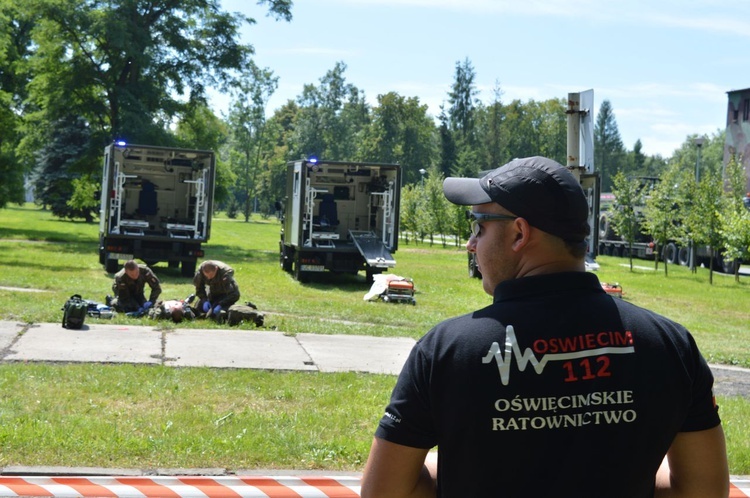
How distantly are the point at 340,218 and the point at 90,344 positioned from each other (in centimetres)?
1461

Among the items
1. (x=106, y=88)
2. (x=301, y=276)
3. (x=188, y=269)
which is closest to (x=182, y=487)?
(x=301, y=276)

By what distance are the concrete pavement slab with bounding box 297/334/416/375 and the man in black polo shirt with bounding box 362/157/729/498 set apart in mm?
8170

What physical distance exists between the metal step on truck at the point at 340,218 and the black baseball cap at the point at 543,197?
19.7 m

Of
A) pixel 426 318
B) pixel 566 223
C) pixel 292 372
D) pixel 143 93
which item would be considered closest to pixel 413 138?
pixel 143 93

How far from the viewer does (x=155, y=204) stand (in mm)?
25844

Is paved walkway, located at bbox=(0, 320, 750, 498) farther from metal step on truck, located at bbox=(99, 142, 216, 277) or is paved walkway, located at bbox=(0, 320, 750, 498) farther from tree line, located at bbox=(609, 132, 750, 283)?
tree line, located at bbox=(609, 132, 750, 283)

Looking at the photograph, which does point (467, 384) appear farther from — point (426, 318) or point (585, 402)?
point (426, 318)

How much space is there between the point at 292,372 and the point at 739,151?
143ft

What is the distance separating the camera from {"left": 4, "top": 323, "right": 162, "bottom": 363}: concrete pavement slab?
1036cm

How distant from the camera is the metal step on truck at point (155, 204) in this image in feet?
77.6

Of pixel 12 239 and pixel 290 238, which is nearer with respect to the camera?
pixel 290 238

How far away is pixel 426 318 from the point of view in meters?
17.0

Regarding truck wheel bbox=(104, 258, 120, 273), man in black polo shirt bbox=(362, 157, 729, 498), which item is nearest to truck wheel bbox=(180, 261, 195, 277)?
truck wheel bbox=(104, 258, 120, 273)

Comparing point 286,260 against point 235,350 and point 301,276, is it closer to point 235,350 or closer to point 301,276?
point 301,276
